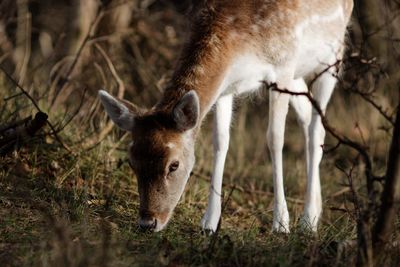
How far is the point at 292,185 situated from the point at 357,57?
149 inches

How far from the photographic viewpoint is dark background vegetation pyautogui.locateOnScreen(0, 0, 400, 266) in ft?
16.6

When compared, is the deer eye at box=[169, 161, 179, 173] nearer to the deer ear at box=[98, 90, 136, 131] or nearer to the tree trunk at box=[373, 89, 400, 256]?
the deer ear at box=[98, 90, 136, 131]

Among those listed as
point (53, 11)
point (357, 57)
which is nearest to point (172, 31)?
point (53, 11)

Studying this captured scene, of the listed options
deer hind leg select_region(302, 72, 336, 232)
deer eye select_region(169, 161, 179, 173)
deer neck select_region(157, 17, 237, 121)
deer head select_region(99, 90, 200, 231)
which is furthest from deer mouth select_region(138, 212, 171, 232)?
deer hind leg select_region(302, 72, 336, 232)

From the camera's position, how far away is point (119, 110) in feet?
20.0

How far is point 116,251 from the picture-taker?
197 inches

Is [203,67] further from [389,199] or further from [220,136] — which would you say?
[389,199]

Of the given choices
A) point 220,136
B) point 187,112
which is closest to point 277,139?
point 220,136

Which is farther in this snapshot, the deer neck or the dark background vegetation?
the deer neck

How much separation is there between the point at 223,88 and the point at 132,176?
5.39ft

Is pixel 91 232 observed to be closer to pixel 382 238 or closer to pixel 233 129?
pixel 382 238

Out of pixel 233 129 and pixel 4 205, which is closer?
pixel 4 205

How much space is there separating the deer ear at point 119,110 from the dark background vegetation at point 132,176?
28.7 inches

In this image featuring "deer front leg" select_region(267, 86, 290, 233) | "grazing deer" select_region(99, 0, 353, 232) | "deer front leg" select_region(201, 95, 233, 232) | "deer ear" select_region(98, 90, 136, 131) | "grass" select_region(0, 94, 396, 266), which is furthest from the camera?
"deer front leg" select_region(201, 95, 233, 232)
